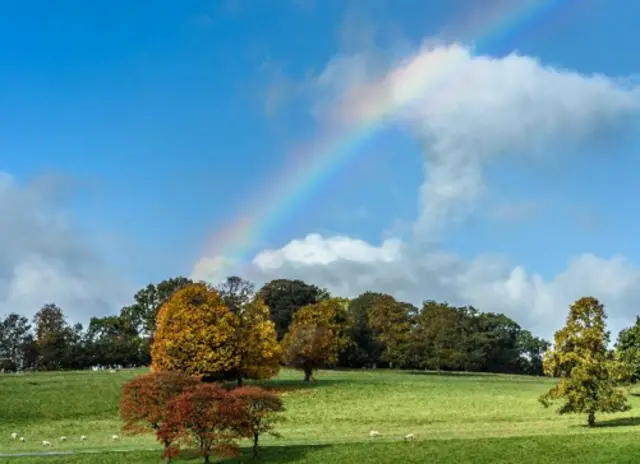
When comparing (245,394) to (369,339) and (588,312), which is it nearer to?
(588,312)

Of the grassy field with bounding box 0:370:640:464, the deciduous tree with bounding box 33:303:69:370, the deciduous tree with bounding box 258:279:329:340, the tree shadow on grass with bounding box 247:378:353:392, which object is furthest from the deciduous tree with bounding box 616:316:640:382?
the deciduous tree with bounding box 33:303:69:370

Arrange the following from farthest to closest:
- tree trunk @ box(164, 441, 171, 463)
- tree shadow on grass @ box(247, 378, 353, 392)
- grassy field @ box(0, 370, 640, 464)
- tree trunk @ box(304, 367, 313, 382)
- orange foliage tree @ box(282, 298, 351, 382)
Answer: tree trunk @ box(304, 367, 313, 382)
orange foliage tree @ box(282, 298, 351, 382)
tree shadow on grass @ box(247, 378, 353, 392)
tree trunk @ box(164, 441, 171, 463)
grassy field @ box(0, 370, 640, 464)

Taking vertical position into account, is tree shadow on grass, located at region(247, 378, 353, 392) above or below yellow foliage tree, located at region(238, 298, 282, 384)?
below

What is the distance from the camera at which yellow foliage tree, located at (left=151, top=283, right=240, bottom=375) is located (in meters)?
69.2

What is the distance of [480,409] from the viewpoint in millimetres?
62844

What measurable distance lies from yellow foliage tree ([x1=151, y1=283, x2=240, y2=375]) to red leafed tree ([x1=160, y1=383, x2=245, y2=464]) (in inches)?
1305

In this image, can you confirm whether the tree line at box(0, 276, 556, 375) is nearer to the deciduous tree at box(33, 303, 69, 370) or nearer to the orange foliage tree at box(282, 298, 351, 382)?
the deciduous tree at box(33, 303, 69, 370)

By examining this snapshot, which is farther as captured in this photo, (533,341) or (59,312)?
(533,341)

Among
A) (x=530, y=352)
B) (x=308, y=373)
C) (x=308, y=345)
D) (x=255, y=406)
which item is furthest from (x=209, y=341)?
(x=530, y=352)

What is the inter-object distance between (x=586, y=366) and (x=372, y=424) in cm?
1552

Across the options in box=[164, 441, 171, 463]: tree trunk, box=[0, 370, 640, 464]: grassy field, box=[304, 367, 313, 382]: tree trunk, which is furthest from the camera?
box=[304, 367, 313, 382]: tree trunk

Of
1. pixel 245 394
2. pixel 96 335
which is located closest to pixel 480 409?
pixel 245 394

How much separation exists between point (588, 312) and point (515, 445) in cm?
1526

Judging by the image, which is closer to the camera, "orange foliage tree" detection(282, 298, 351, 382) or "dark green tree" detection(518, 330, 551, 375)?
"orange foliage tree" detection(282, 298, 351, 382)
